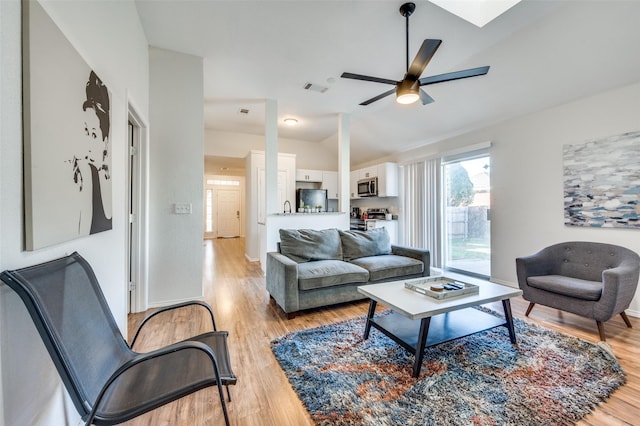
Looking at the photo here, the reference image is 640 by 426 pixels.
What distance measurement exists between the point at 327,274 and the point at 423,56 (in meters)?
2.20

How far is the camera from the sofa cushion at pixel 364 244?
3514mm

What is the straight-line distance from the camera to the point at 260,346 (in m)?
2.19

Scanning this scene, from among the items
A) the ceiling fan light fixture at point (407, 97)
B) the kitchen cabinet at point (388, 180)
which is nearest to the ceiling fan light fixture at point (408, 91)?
the ceiling fan light fixture at point (407, 97)

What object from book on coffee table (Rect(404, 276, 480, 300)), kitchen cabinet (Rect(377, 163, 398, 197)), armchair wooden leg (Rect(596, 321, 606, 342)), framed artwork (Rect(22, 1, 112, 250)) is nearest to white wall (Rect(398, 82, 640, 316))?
armchair wooden leg (Rect(596, 321, 606, 342))

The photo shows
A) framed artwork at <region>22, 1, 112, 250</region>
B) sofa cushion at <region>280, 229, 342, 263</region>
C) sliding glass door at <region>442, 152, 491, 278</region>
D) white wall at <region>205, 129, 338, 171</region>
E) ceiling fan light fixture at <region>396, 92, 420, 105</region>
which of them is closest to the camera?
framed artwork at <region>22, 1, 112, 250</region>

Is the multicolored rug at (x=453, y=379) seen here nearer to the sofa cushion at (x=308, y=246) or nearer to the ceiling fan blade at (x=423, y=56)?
the sofa cushion at (x=308, y=246)

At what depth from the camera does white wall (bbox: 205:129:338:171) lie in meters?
5.86

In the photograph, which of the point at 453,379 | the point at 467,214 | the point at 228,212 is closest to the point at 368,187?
the point at 467,214

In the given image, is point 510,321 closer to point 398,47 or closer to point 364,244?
point 364,244

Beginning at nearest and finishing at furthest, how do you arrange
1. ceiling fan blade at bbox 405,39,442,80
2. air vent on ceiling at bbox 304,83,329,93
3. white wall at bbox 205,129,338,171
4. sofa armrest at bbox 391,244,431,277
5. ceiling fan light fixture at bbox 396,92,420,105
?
1. ceiling fan blade at bbox 405,39,442,80
2. ceiling fan light fixture at bbox 396,92,420,105
3. sofa armrest at bbox 391,244,431,277
4. air vent on ceiling at bbox 304,83,329,93
5. white wall at bbox 205,129,338,171

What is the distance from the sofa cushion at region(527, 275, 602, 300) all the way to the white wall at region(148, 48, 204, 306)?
380 centimetres

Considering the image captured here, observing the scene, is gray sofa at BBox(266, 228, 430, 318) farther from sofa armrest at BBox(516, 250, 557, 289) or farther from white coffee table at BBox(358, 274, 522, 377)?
sofa armrest at BBox(516, 250, 557, 289)

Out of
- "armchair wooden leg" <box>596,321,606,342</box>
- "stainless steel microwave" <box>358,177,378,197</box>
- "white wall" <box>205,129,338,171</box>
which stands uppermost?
"white wall" <box>205,129,338,171</box>

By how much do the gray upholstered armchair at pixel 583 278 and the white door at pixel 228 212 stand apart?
9.29 meters
